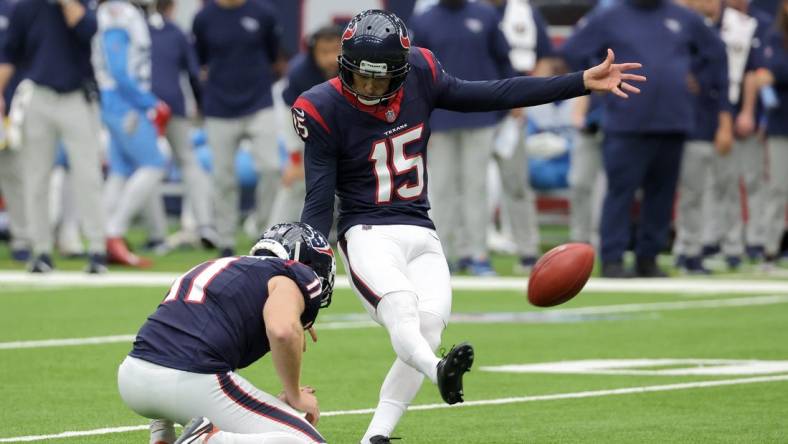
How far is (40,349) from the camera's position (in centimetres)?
994

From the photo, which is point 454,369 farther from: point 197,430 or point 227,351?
point 197,430

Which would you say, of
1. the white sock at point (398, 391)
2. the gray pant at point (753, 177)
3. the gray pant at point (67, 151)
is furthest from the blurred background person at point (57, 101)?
the white sock at point (398, 391)

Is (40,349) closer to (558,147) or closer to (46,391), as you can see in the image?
(46,391)

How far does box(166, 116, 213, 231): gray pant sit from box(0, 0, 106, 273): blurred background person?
3.30 metres

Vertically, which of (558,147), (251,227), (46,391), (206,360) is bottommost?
(251,227)

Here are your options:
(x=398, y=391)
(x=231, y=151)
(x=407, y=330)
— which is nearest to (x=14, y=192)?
(x=231, y=151)

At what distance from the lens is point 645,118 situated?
1405 centimetres

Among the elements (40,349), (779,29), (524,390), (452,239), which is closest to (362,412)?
(524,390)

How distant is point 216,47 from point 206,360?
10.1m

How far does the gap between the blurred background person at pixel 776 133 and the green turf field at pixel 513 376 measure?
310cm

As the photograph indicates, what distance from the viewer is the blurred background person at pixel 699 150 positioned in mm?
15367

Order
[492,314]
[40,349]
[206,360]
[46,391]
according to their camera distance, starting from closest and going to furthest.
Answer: [206,360] → [46,391] → [40,349] → [492,314]

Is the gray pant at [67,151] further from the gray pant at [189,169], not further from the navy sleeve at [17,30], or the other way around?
the gray pant at [189,169]

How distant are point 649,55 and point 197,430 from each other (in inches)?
339
